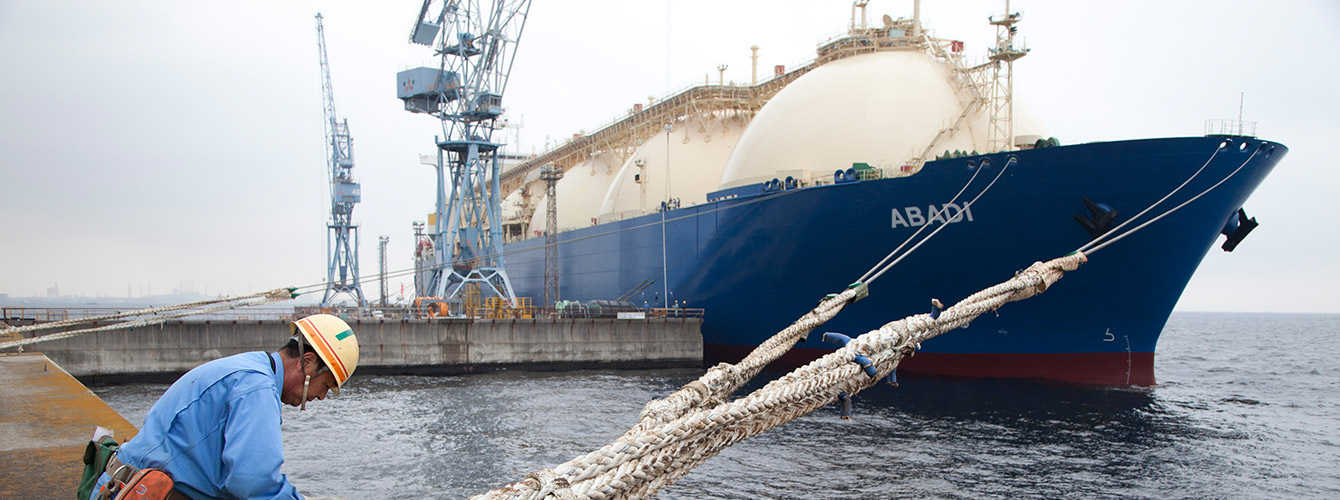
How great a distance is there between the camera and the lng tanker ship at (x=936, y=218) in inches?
731

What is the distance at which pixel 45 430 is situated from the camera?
6.95 meters

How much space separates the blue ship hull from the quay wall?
4.54 metres

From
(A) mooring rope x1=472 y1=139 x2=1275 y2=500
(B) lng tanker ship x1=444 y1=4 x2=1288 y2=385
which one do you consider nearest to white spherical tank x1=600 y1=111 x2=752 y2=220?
(B) lng tanker ship x1=444 y1=4 x2=1288 y2=385

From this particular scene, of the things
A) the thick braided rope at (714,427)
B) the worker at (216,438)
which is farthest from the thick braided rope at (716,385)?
the worker at (216,438)

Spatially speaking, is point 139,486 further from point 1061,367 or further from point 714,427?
point 1061,367

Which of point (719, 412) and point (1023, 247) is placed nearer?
point (719, 412)

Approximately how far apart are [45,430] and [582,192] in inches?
1516

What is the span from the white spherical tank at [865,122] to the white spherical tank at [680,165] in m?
7.60

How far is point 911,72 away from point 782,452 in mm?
14776

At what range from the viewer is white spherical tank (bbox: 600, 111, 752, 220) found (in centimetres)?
3409

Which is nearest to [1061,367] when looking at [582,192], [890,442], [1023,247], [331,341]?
[1023,247]

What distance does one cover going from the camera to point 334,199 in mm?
52812

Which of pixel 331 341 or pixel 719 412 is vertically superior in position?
pixel 331 341

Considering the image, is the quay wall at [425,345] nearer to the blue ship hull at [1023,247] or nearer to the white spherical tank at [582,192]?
the blue ship hull at [1023,247]
